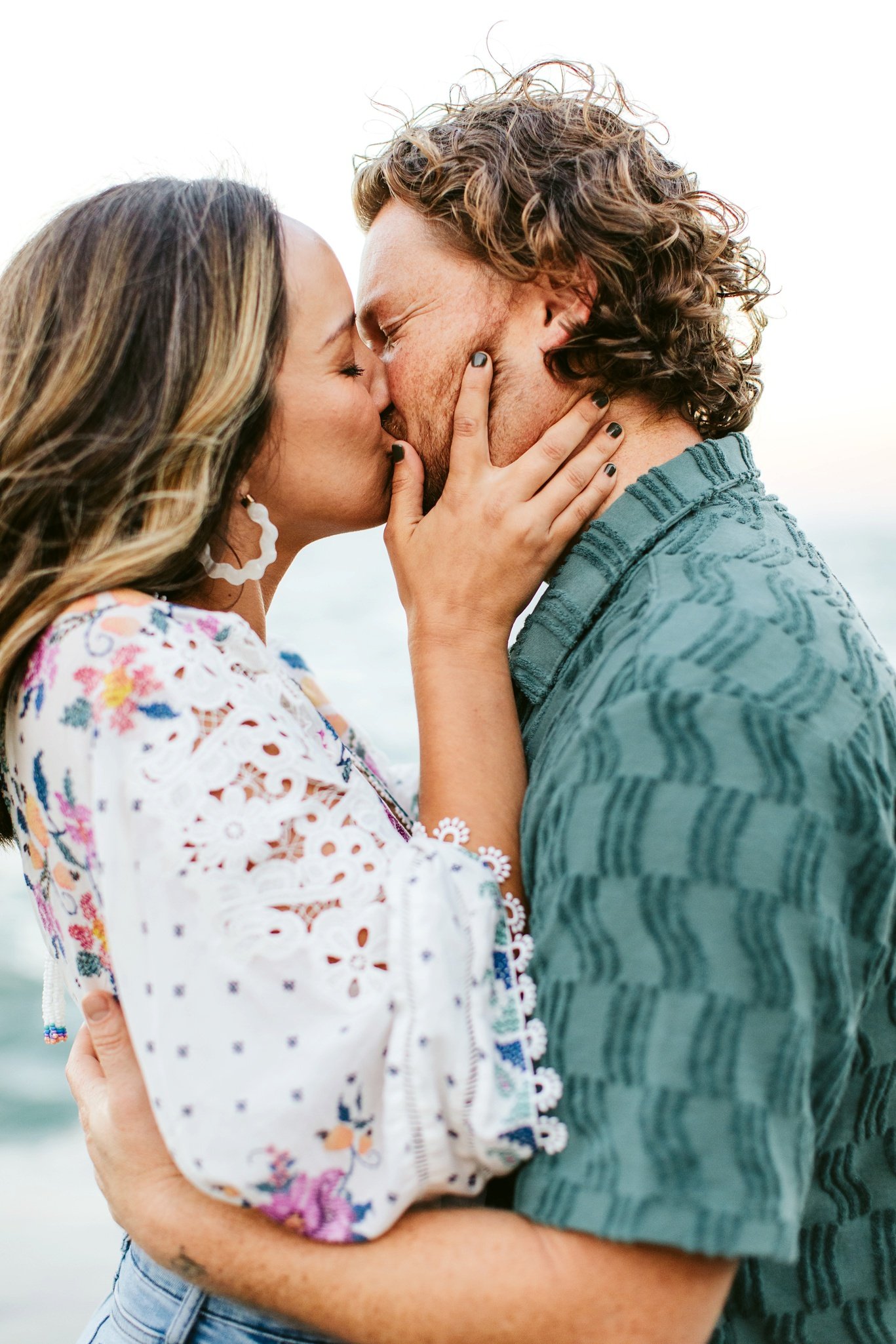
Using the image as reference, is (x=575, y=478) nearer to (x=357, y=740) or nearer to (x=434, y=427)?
(x=434, y=427)

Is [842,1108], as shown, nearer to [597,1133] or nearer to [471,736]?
[597,1133]

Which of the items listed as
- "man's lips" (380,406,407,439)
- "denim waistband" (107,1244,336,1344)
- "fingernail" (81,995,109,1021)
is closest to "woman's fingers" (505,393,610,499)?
"man's lips" (380,406,407,439)

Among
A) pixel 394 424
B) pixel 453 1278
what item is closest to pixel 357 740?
pixel 394 424

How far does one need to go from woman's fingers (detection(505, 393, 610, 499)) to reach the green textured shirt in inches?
17.7

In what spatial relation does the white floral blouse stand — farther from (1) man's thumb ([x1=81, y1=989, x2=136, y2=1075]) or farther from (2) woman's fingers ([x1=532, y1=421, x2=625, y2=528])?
(2) woman's fingers ([x1=532, y1=421, x2=625, y2=528])

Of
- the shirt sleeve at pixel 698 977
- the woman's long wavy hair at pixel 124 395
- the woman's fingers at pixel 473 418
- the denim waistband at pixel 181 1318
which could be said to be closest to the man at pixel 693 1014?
the shirt sleeve at pixel 698 977

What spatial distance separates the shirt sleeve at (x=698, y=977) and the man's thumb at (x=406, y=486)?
2.50 ft

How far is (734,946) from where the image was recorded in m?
0.95

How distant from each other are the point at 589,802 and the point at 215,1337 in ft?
2.47

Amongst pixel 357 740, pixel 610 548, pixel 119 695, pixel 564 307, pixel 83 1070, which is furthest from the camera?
pixel 357 740

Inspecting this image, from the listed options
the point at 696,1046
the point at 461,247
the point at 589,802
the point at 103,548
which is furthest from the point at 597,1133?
the point at 461,247

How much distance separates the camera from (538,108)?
1.81 meters

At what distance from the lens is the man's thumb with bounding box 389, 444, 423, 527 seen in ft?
5.71

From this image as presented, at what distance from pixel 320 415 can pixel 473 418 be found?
263 mm
